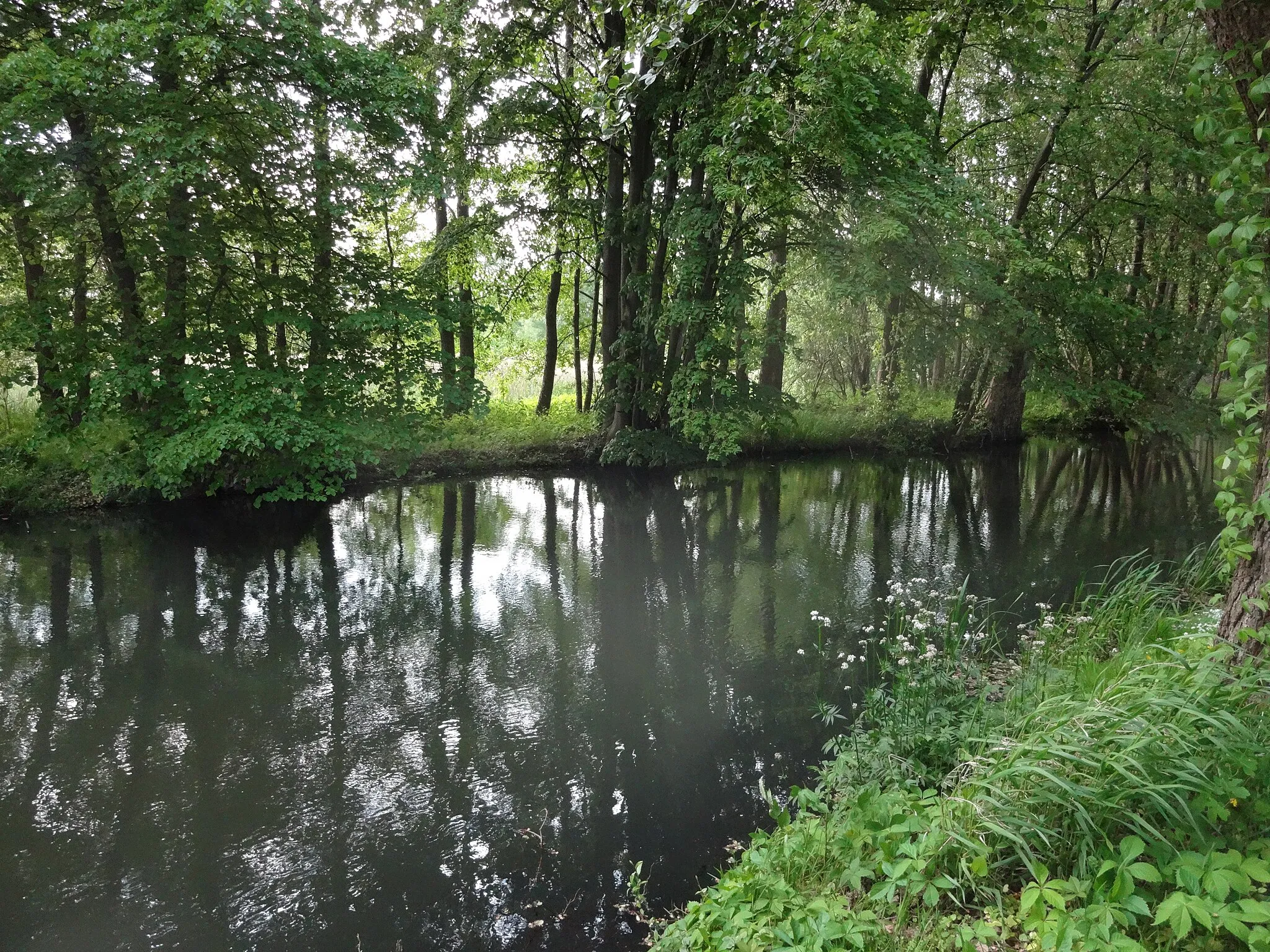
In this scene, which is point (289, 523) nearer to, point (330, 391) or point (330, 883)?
point (330, 391)

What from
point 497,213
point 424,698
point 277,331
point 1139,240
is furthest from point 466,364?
point 1139,240

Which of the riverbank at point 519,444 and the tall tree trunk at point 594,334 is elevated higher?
the tall tree trunk at point 594,334

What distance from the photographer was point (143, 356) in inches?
402

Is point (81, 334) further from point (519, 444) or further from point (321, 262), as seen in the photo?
point (519, 444)

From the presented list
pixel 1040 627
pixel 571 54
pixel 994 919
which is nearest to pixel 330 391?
pixel 571 54

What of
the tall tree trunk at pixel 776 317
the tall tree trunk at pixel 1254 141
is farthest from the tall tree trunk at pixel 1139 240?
the tall tree trunk at pixel 1254 141

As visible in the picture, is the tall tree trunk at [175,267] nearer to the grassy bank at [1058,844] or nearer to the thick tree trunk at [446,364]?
the thick tree trunk at [446,364]

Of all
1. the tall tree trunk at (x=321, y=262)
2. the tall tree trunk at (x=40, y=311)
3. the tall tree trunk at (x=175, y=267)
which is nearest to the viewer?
the tall tree trunk at (x=40, y=311)

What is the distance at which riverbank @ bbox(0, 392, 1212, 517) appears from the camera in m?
10.7

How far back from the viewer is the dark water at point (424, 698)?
3639 mm

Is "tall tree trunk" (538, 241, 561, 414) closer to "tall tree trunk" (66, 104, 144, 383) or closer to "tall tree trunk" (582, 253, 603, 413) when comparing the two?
"tall tree trunk" (582, 253, 603, 413)

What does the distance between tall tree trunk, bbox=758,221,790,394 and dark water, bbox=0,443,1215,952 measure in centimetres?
346

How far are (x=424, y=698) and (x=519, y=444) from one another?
10357 millimetres

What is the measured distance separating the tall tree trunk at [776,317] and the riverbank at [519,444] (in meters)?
1.54
